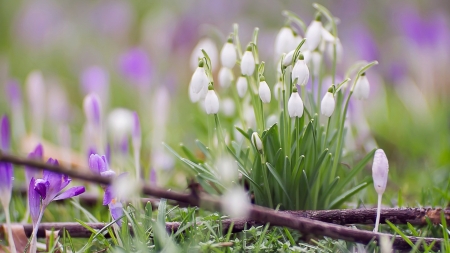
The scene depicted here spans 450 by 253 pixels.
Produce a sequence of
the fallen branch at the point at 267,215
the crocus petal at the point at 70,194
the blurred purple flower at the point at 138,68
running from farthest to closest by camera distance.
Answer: the blurred purple flower at the point at 138,68
the crocus petal at the point at 70,194
the fallen branch at the point at 267,215

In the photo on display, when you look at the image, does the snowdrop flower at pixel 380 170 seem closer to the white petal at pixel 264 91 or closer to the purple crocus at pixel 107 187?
the white petal at pixel 264 91

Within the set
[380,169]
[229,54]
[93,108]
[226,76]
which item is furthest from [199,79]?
[93,108]

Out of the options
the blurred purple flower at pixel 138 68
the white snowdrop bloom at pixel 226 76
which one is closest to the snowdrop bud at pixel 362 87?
the white snowdrop bloom at pixel 226 76

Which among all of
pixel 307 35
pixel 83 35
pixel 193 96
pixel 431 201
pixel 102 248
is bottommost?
pixel 102 248

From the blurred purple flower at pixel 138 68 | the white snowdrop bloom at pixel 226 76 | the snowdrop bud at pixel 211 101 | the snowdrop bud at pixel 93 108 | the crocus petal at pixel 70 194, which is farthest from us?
the blurred purple flower at pixel 138 68

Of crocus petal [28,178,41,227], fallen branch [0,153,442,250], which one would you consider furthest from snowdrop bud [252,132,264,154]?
crocus petal [28,178,41,227]

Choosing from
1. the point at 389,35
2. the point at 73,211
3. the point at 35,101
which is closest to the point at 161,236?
the point at 73,211

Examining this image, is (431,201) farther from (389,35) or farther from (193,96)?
(389,35)
